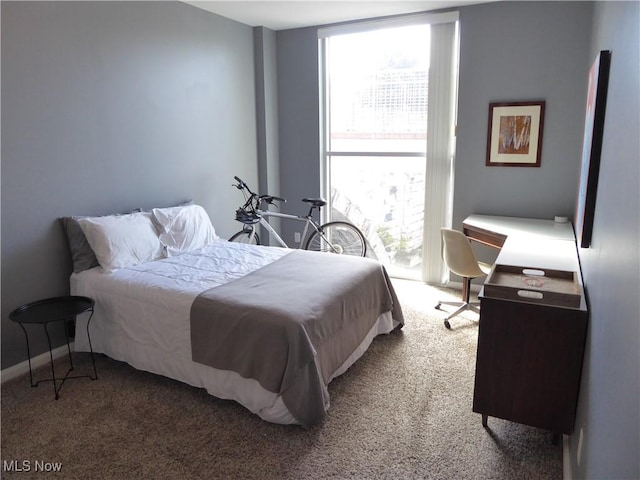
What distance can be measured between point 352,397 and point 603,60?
2099 mm

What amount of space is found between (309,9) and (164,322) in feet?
10.1

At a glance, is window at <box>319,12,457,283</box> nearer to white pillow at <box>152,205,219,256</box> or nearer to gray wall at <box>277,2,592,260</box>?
gray wall at <box>277,2,592,260</box>

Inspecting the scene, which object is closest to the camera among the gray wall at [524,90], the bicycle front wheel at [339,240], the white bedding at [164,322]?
the white bedding at [164,322]

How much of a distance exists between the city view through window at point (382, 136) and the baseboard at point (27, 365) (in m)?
3.00

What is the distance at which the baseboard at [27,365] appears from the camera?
9.21ft

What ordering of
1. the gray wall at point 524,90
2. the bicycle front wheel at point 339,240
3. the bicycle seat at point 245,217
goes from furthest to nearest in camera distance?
1. the bicycle front wheel at point 339,240
2. the bicycle seat at point 245,217
3. the gray wall at point 524,90

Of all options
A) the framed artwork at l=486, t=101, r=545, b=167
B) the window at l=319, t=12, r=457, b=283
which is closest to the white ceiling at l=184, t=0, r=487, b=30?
the window at l=319, t=12, r=457, b=283

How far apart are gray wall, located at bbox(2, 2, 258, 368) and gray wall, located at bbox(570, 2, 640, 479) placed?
10.2 ft

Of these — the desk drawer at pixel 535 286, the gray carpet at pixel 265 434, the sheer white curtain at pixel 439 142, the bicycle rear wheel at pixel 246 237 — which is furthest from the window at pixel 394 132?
the desk drawer at pixel 535 286

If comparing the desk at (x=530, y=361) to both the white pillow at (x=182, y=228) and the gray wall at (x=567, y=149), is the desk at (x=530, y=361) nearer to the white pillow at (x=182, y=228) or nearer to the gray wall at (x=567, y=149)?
the gray wall at (x=567, y=149)

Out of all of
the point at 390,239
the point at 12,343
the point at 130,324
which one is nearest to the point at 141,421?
the point at 130,324

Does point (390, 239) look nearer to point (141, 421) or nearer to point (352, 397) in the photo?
point (352, 397)

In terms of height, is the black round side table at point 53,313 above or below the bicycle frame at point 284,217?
below
